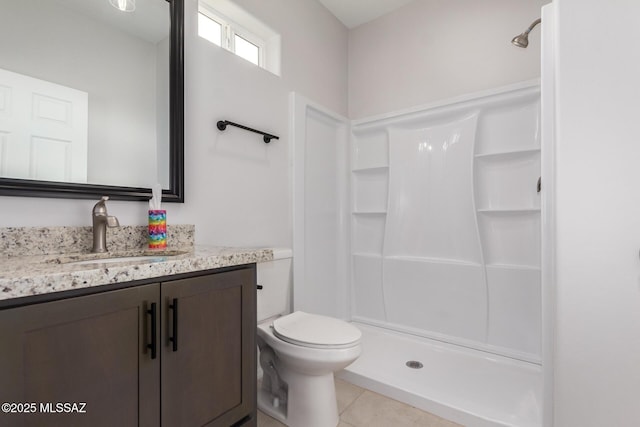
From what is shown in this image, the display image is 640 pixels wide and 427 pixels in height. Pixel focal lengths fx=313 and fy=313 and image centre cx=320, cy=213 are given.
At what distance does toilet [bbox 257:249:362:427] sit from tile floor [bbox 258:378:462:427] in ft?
0.23

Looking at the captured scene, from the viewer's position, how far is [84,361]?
2.56 ft

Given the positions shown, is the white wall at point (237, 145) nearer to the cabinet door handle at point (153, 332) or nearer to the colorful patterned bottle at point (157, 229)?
the colorful patterned bottle at point (157, 229)

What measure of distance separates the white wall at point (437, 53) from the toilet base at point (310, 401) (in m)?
2.17

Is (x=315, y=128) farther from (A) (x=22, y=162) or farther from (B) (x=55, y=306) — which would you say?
(B) (x=55, y=306)

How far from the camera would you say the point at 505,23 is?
7.22 feet

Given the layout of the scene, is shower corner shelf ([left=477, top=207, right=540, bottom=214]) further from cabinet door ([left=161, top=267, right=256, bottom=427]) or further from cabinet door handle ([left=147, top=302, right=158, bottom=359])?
cabinet door handle ([left=147, top=302, right=158, bottom=359])

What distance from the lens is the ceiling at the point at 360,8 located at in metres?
2.58

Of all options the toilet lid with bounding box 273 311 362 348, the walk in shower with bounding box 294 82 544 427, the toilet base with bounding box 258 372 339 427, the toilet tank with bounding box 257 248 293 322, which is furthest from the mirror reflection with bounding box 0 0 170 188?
the toilet base with bounding box 258 372 339 427

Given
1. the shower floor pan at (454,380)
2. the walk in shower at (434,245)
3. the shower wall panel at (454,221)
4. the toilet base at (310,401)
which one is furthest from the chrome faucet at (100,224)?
the shower wall panel at (454,221)

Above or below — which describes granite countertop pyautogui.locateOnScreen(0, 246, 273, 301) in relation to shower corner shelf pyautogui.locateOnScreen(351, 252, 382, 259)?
above

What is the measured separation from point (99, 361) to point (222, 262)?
1.40 ft

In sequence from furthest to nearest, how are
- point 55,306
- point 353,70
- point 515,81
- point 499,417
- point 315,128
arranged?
point 353,70
point 315,128
point 515,81
point 499,417
point 55,306

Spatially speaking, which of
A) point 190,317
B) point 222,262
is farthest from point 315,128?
point 190,317

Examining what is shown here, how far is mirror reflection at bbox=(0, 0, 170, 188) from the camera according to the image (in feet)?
3.63
